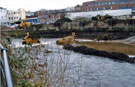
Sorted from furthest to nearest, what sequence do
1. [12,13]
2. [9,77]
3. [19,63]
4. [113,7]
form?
[12,13], [113,7], [19,63], [9,77]

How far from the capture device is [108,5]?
88.8 m

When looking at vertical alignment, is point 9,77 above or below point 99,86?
above

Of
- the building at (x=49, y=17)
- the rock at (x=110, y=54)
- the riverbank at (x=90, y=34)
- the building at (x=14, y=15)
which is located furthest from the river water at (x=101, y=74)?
the building at (x=14, y=15)

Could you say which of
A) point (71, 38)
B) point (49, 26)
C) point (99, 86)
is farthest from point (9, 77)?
point (49, 26)

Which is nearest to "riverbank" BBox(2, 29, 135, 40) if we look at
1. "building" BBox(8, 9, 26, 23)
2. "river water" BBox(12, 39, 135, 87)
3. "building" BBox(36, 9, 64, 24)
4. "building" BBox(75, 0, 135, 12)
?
"river water" BBox(12, 39, 135, 87)

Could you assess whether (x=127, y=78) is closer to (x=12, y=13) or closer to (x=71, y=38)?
(x=71, y=38)

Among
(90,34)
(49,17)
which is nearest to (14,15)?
(49,17)

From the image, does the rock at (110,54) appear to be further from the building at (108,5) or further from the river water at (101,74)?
the building at (108,5)

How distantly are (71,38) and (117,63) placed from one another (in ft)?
50.9

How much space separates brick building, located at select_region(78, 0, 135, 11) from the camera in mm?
83438

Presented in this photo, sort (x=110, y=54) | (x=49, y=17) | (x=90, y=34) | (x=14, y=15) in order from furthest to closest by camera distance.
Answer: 1. (x=14, y=15)
2. (x=49, y=17)
3. (x=90, y=34)
4. (x=110, y=54)

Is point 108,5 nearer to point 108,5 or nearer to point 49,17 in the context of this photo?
point 108,5

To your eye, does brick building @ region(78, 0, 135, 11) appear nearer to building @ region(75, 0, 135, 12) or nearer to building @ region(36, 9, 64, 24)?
building @ region(75, 0, 135, 12)

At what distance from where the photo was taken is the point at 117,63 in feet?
52.6
